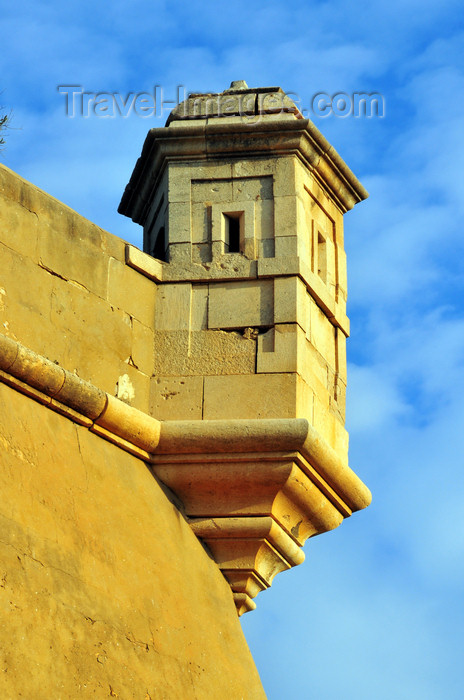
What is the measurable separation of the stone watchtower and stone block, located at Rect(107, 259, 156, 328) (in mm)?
49

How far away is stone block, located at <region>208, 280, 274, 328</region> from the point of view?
7.73m

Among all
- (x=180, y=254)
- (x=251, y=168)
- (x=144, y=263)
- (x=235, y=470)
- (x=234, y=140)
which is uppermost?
(x=234, y=140)

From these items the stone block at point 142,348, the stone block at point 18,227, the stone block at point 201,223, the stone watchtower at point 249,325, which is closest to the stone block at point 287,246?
the stone watchtower at point 249,325

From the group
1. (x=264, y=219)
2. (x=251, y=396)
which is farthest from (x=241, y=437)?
(x=264, y=219)

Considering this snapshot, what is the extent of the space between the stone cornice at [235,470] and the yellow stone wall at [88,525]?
0.29ft

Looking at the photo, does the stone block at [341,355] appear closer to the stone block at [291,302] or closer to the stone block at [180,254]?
the stone block at [291,302]

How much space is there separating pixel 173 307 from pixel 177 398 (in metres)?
0.57

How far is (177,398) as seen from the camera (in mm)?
7582

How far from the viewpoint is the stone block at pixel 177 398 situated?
7535mm

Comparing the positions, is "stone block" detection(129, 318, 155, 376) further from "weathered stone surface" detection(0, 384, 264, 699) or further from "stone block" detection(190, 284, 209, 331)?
"weathered stone surface" detection(0, 384, 264, 699)

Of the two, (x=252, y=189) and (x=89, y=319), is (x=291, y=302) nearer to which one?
(x=252, y=189)

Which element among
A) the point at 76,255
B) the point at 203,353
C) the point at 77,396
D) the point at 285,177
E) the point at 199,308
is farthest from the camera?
the point at 285,177

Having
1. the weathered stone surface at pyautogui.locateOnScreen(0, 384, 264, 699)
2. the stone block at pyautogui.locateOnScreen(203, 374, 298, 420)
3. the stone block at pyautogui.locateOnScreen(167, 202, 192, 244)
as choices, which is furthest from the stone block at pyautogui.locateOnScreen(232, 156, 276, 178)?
the weathered stone surface at pyautogui.locateOnScreen(0, 384, 264, 699)

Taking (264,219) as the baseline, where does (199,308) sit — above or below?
below
